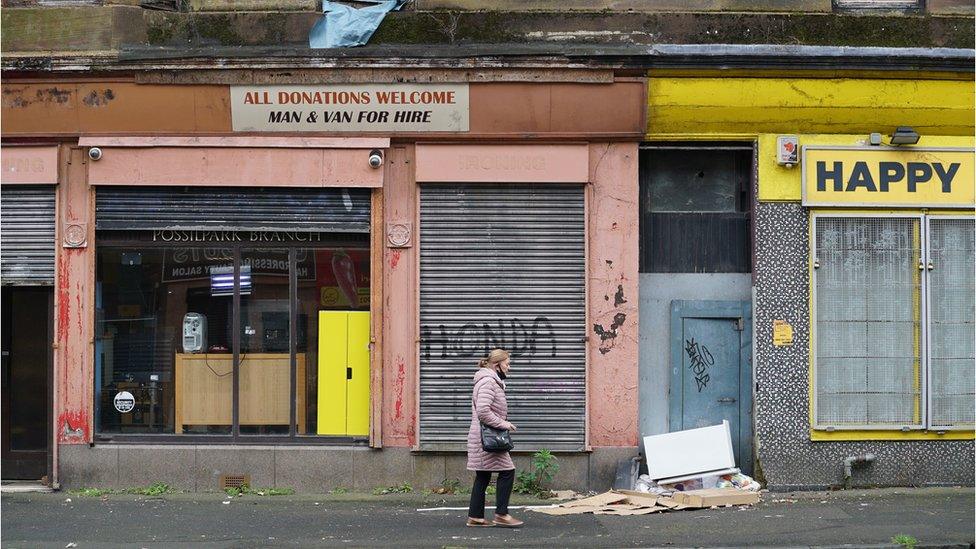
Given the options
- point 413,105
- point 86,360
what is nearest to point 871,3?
point 413,105

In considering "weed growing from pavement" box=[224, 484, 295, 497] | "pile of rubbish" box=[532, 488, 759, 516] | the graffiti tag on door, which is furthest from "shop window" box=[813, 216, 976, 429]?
"weed growing from pavement" box=[224, 484, 295, 497]

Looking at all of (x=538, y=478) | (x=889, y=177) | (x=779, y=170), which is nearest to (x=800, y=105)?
(x=779, y=170)

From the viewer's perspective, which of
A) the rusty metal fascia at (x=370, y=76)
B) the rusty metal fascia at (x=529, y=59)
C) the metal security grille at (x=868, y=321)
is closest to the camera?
the rusty metal fascia at (x=529, y=59)

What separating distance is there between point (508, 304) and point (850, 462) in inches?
161

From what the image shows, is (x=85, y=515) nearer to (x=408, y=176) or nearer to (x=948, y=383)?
(x=408, y=176)

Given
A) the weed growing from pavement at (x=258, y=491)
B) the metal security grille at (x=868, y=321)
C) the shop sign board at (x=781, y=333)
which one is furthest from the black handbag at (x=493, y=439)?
the metal security grille at (x=868, y=321)

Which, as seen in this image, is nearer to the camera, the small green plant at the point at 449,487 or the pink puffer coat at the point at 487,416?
the pink puffer coat at the point at 487,416

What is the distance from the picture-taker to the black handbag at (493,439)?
426 inches

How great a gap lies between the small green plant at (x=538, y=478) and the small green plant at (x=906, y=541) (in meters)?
3.80

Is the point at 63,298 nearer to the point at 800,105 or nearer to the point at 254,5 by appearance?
the point at 254,5

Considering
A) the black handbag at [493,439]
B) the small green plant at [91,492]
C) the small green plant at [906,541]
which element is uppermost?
the black handbag at [493,439]

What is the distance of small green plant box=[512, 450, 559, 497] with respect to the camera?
1283 cm

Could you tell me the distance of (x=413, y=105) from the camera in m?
13.0

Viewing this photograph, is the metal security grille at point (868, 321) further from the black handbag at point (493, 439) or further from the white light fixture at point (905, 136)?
the black handbag at point (493, 439)
